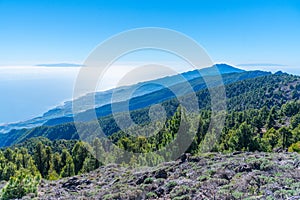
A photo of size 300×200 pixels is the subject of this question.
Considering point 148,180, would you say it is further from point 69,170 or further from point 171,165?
point 69,170

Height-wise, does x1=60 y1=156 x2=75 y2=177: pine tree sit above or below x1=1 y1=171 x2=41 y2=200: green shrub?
below

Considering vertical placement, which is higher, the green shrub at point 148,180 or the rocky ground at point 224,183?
the rocky ground at point 224,183

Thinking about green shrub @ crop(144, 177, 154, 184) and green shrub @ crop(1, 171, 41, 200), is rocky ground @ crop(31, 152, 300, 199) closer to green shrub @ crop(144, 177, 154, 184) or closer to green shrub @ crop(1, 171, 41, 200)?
green shrub @ crop(144, 177, 154, 184)

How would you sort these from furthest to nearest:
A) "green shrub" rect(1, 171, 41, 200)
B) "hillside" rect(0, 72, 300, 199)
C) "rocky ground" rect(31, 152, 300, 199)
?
"green shrub" rect(1, 171, 41, 200)
"hillside" rect(0, 72, 300, 199)
"rocky ground" rect(31, 152, 300, 199)

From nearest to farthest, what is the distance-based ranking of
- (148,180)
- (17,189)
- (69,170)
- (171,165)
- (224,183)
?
1. (224,183)
2. (148,180)
3. (17,189)
4. (171,165)
5. (69,170)

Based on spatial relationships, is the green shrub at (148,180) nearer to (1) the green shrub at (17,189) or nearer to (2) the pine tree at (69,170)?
(1) the green shrub at (17,189)

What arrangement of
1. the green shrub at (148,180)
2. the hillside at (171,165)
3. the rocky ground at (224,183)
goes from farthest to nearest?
1. the green shrub at (148,180)
2. the hillside at (171,165)
3. the rocky ground at (224,183)

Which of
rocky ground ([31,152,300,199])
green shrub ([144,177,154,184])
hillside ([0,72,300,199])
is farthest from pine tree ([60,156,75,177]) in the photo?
green shrub ([144,177,154,184])

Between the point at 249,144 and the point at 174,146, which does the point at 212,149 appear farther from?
the point at 174,146

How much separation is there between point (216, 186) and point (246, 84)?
194138 mm

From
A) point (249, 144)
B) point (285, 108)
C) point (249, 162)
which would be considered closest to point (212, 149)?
point (249, 144)

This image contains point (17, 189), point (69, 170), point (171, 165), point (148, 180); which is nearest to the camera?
point (148, 180)

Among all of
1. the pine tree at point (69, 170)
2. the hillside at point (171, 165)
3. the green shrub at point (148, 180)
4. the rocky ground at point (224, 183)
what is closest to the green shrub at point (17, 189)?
the hillside at point (171, 165)

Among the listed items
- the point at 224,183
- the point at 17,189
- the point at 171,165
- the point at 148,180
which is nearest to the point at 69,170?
the point at 17,189
